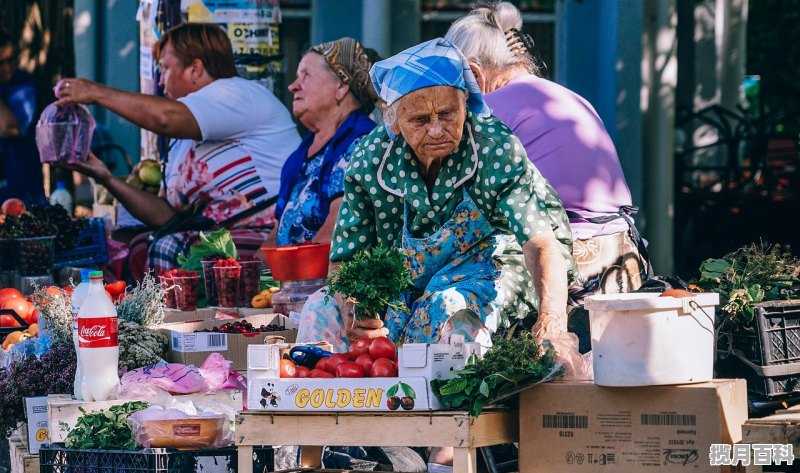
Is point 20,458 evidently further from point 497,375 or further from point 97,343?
point 497,375

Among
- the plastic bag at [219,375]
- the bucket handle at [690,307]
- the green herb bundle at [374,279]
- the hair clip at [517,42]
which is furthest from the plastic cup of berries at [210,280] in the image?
the bucket handle at [690,307]

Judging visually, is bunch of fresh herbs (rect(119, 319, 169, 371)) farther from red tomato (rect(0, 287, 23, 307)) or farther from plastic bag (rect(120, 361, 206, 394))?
red tomato (rect(0, 287, 23, 307))

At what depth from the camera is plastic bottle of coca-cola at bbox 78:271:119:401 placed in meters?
4.54

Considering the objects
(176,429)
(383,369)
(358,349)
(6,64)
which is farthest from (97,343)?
(6,64)

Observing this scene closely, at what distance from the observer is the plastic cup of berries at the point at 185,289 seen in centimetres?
618

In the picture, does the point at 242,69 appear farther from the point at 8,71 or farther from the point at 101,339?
the point at 101,339

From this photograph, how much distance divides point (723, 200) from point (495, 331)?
6319mm

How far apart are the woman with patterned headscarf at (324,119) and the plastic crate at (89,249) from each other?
1.50 metres

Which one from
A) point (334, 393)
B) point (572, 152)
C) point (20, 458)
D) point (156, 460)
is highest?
point (572, 152)

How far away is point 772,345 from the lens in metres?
4.35

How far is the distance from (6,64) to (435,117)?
218 inches

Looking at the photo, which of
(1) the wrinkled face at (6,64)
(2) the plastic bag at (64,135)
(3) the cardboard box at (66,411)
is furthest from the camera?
(1) the wrinkled face at (6,64)

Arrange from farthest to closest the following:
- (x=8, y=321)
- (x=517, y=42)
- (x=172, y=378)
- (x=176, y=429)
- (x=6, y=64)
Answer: (x=6, y=64), (x=8, y=321), (x=517, y=42), (x=172, y=378), (x=176, y=429)

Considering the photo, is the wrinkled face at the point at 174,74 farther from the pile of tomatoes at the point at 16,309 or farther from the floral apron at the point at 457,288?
the floral apron at the point at 457,288
